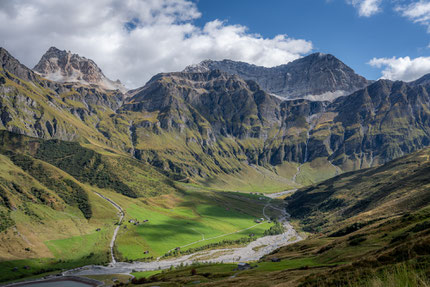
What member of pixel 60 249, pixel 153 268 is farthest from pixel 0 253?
pixel 153 268

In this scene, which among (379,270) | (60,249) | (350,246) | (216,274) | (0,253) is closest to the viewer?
(379,270)

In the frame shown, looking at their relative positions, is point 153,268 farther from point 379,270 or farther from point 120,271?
point 379,270

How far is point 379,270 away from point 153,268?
6921 inches

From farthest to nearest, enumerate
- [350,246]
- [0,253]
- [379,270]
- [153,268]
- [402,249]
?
1. [153,268]
2. [0,253]
3. [350,246]
4. [402,249]
5. [379,270]

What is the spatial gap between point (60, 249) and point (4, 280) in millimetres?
49478

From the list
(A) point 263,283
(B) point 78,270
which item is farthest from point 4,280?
(A) point 263,283

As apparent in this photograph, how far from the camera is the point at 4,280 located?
148000mm

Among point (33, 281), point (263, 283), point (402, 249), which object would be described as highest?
point (402, 249)

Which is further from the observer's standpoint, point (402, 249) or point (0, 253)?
point (0, 253)

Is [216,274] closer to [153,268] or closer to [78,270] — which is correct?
[153,268]

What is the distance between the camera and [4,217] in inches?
7662

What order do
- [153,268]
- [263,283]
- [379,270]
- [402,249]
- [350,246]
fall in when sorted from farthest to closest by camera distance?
[153,268], [350,246], [263,283], [402,249], [379,270]

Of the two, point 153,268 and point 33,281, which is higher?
point 33,281

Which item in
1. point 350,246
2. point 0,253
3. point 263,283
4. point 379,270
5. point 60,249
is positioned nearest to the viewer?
point 379,270
